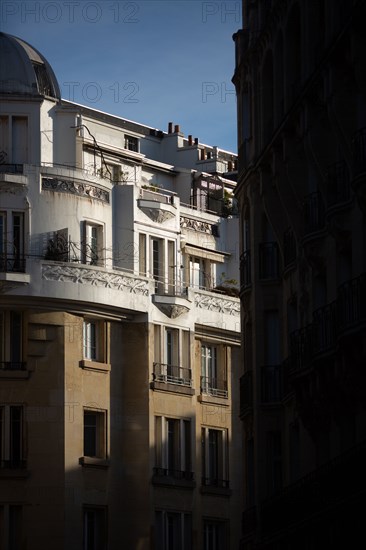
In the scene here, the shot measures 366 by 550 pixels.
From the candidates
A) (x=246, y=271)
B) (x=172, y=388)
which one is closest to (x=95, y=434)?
(x=172, y=388)

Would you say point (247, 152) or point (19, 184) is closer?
point (247, 152)

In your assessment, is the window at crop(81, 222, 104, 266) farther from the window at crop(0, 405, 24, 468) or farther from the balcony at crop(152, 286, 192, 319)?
the window at crop(0, 405, 24, 468)

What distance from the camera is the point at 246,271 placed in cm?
6494

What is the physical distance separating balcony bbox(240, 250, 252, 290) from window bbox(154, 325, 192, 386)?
57.9 ft

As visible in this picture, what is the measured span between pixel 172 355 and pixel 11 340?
8387mm

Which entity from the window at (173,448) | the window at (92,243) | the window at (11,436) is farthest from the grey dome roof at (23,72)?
the window at (173,448)

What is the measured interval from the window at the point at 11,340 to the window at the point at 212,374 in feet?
35.1

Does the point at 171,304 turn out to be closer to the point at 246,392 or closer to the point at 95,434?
the point at 95,434

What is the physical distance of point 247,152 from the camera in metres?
65.6

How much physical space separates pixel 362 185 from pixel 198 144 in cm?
5643

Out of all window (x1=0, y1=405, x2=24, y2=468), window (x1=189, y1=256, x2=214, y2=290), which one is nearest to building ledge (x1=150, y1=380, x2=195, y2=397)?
window (x1=0, y1=405, x2=24, y2=468)

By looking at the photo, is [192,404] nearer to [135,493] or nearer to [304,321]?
[135,493]

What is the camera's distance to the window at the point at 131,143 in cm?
9686

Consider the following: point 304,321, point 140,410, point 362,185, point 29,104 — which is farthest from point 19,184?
point 362,185
